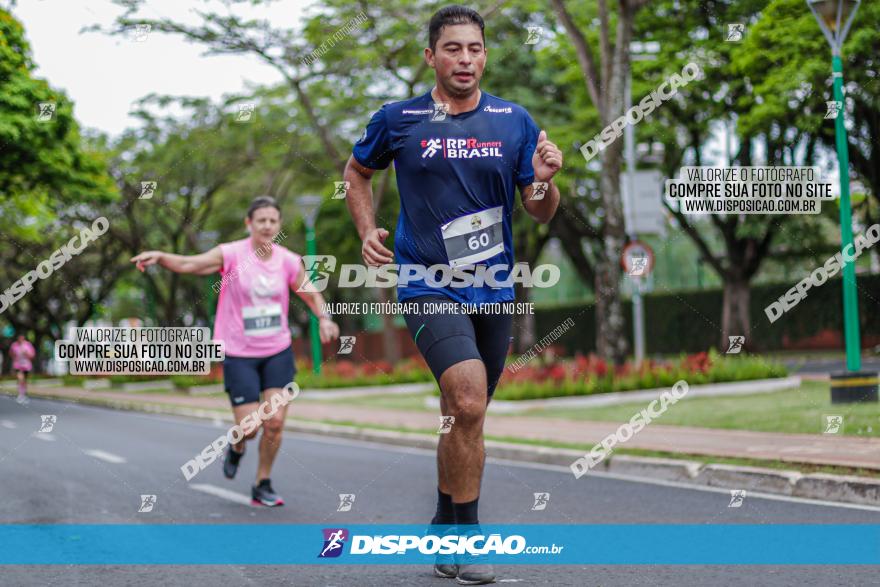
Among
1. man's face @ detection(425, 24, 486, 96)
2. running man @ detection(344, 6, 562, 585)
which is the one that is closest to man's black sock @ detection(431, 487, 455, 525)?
running man @ detection(344, 6, 562, 585)

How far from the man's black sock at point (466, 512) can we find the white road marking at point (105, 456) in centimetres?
697

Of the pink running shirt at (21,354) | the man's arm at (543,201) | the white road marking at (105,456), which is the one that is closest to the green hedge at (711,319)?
the pink running shirt at (21,354)

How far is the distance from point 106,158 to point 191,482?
23642mm

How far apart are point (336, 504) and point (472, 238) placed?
3531 millimetres

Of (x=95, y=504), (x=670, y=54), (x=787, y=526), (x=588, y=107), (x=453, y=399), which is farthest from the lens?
(x=588, y=107)

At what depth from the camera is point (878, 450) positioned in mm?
8211

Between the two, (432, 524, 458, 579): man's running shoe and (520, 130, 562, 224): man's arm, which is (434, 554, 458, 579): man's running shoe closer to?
(432, 524, 458, 579): man's running shoe

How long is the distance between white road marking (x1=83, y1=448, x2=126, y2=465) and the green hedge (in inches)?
752

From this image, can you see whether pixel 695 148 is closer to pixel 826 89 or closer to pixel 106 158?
pixel 826 89

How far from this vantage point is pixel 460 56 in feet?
14.7

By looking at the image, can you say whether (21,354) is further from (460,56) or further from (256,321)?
(460,56)

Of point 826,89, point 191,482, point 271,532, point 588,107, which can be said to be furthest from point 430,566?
point 588,107

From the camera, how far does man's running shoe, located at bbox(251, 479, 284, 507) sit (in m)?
7.51

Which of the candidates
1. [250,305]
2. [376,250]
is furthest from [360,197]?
[250,305]
